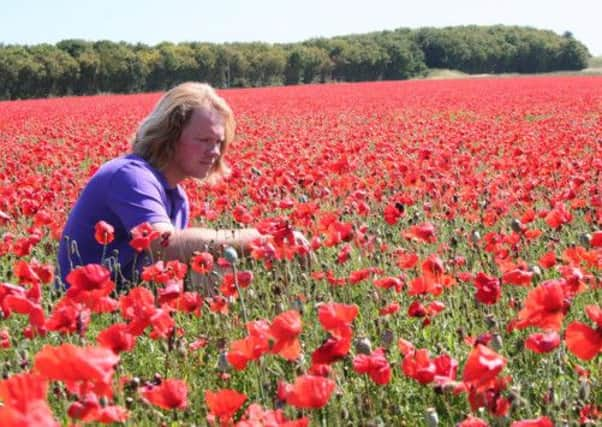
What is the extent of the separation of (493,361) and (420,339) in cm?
184

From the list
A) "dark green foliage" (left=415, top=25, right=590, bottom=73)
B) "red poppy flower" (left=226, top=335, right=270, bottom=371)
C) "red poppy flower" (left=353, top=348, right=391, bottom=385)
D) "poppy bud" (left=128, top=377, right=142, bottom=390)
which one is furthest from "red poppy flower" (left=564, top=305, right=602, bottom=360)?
"dark green foliage" (left=415, top=25, right=590, bottom=73)

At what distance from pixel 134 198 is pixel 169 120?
0.51 m

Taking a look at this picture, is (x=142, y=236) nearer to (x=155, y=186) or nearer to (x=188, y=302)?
(x=188, y=302)

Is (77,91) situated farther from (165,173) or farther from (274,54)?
(165,173)

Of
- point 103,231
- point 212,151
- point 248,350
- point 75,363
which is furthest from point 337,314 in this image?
point 212,151

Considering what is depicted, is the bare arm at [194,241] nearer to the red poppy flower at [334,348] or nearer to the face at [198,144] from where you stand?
the face at [198,144]

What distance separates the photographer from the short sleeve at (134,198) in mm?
3961

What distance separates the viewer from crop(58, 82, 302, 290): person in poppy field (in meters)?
3.98

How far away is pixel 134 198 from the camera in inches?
157

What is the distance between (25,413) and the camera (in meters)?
1.19

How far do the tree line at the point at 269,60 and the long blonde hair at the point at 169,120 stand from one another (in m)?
54.3

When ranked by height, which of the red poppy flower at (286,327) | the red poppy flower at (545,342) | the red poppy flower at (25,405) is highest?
the red poppy flower at (25,405)

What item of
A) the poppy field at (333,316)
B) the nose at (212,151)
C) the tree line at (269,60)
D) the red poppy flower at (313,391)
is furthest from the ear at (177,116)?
the tree line at (269,60)

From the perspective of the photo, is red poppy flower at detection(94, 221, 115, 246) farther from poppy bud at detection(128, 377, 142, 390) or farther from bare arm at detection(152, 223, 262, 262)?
poppy bud at detection(128, 377, 142, 390)
